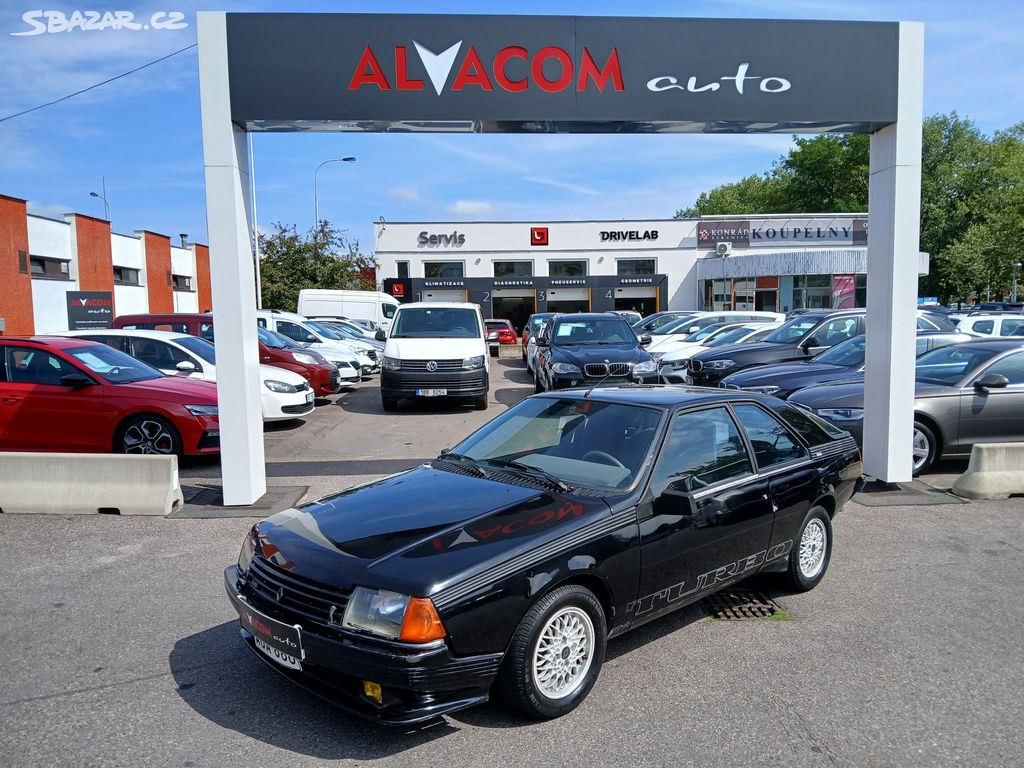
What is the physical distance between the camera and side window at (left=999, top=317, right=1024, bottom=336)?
16156mm

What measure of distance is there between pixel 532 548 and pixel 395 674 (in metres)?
0.83

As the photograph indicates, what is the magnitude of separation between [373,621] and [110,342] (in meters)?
10.6

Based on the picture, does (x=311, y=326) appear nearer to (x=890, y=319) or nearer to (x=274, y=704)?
(x=890, y=319)

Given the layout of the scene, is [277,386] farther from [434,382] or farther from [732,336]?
[732,336]

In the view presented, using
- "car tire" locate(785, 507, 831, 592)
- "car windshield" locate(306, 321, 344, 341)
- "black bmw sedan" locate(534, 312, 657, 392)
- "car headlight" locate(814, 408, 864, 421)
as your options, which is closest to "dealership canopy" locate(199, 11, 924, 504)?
"car headlight" locate(814, 408, 864, 421)

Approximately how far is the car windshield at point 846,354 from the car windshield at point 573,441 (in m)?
7.58

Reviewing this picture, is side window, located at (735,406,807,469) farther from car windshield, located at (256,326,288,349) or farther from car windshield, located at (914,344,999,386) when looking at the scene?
car windshield, located at (256,326,288,349)

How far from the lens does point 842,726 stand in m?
3.49

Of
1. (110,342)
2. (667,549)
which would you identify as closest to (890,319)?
(667,549)

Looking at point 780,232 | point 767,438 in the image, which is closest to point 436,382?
point 767,438

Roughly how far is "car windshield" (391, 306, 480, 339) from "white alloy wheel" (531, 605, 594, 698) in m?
11.4

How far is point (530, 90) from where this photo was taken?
7238 mm

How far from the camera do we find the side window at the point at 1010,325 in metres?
16.2

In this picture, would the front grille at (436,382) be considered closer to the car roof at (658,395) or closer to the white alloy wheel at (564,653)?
the car roof at (658,395)
